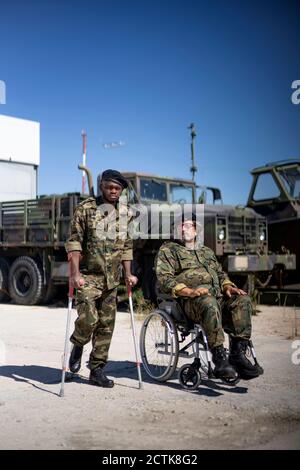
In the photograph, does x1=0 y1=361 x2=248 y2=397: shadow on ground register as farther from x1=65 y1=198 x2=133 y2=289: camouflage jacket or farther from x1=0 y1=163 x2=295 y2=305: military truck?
x1=0 y1=163 x2=295 y2=305: military truck

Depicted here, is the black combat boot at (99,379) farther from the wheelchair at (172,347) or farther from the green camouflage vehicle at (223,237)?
the green camouflage vehicle at (223,237)

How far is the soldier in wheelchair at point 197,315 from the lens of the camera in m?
4.41

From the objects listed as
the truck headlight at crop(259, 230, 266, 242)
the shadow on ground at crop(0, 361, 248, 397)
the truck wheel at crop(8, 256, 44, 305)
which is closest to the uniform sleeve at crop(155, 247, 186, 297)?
the shadow on ground at crop(0, 361, 248, 397)

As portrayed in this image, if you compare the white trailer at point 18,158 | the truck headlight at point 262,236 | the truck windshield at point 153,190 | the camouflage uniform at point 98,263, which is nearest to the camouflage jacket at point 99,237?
the camouflage uniform at point 98,263

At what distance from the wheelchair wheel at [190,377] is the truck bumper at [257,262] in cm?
536

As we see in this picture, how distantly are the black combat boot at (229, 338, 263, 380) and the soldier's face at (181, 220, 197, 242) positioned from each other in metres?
0.91

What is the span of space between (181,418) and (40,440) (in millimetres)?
892

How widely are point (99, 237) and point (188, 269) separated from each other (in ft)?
2.39

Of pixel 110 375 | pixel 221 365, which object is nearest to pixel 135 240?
pixel 110 375

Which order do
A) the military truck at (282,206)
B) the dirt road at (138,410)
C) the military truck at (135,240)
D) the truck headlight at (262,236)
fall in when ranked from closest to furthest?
the dirt road at (138,410), the military truck at (135,240), the truck headlight at (262,236), the military truck at (282,206)

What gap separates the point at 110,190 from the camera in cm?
483

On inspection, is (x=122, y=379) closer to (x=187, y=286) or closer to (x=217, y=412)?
(x=187, y=286)

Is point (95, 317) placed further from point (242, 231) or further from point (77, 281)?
point (242, 231)

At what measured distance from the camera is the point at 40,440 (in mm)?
3359
